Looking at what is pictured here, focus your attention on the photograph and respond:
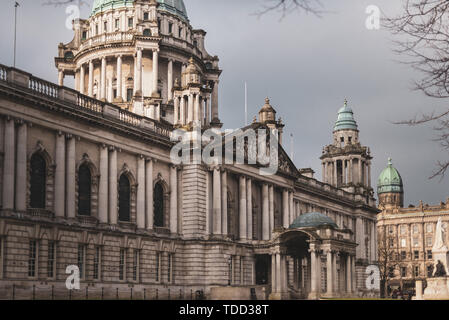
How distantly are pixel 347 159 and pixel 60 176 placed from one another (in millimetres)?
60274

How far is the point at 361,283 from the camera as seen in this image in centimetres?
9294

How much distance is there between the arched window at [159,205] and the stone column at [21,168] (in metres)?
14.5

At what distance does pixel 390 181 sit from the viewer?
172 meters

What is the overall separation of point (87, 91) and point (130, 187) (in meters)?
29.7

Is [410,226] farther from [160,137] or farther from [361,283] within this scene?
[160,137]

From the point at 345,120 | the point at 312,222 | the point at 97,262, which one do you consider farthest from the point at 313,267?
the point at 345,120

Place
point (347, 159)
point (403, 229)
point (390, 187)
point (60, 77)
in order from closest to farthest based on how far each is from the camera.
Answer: point (60, 77) → point (347, 159) → point (403, 229) → point (390, 187)

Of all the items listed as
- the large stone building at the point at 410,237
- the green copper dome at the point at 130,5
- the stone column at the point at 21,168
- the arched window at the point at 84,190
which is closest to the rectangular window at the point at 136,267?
the arched window at the point at 84,190

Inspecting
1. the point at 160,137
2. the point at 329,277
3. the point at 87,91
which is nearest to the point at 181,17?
the point at 87,91

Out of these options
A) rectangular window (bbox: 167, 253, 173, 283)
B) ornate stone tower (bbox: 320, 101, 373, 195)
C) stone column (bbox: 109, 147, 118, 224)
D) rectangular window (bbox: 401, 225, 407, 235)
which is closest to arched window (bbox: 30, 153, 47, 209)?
stone column (bbox: 109, 147, 118, 224)

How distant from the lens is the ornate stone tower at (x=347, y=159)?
100625 mm

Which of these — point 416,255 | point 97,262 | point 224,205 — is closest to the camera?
point 97,262

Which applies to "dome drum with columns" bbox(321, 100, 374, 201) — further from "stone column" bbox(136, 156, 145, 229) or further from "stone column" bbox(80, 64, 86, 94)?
"stone column" bbox(136, 156, 145, 229)

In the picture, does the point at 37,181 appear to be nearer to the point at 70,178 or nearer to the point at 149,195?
the point at 70,178
